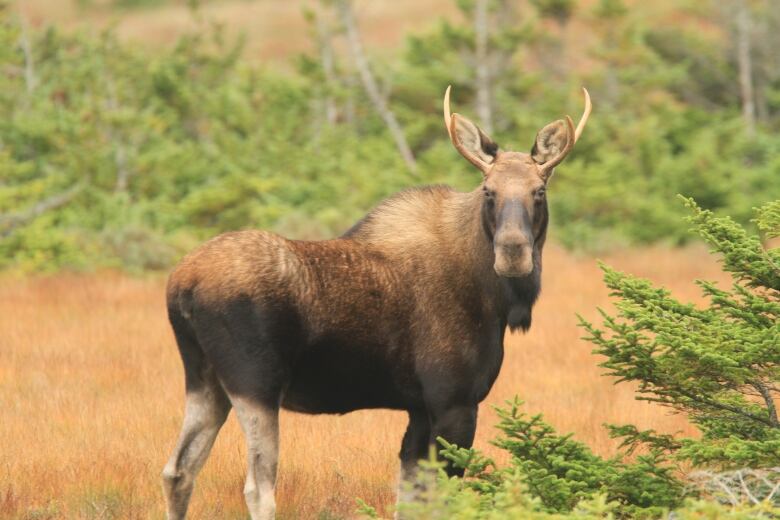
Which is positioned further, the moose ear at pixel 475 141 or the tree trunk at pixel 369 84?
the tree trunk at pixel 369 84

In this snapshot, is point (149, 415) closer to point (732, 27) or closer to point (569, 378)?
point (569, 378)

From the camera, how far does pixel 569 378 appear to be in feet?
33.8

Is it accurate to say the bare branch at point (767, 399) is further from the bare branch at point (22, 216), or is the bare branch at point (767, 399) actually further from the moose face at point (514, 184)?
the bare branch at point (22, 216)

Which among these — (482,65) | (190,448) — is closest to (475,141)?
(190,448)

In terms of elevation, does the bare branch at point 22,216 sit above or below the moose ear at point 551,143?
below

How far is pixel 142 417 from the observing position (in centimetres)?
834

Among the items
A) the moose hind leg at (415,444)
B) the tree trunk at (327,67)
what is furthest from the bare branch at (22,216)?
the tree trunk at (327,67)

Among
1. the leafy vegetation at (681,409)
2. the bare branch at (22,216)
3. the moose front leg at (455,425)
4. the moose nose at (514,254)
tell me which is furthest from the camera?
the bare branch at (22,216)

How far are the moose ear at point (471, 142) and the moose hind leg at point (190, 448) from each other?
1.83m

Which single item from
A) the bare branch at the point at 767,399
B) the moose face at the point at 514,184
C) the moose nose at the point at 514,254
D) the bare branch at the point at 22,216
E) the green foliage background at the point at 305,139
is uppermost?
the moose face at the point at 514,184

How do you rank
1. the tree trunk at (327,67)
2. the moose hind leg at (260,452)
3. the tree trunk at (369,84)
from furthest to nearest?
the tree trunk at (327,67) → the tree trunk at (369,84) → the moose hind leg at (260,452)

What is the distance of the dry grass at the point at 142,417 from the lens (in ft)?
22.1

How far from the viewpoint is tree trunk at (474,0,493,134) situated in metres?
23.3

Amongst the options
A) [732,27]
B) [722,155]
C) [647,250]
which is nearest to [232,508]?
[647,250]
